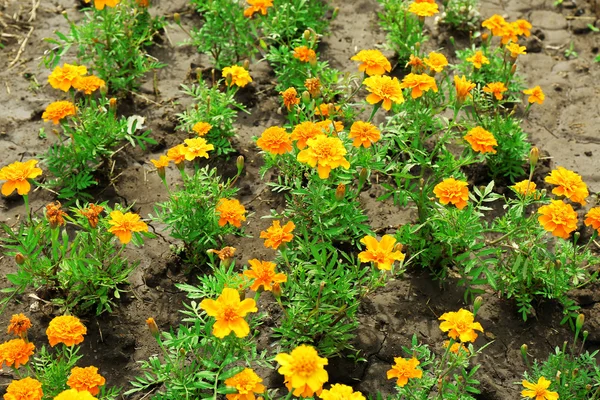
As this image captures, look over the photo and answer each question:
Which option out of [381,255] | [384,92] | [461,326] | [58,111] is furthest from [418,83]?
[58,111]

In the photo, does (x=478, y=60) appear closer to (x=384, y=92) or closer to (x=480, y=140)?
(x=480, y=140)

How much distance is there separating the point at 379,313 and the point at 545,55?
2.61 metres

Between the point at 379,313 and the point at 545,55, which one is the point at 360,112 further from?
the point at 545,55

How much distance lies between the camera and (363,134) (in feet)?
11.8

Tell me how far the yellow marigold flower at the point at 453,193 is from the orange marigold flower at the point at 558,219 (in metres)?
0.35

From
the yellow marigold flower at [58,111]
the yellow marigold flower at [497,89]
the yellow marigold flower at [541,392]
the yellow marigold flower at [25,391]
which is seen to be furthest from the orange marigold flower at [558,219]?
the yellow marigold flower at [58,111]

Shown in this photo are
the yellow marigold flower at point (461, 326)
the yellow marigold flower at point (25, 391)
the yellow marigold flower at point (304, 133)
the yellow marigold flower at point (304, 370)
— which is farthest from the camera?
the yellow marigold flower at point (304, 133)

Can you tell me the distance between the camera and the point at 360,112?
4.31 metres

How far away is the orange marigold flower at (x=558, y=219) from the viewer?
3.38 meters

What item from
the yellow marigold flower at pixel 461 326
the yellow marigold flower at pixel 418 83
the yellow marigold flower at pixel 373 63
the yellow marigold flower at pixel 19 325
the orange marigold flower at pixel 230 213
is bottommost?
the yellow marigold flower at pixel 19 325

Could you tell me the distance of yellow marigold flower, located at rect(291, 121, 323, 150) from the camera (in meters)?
3.59

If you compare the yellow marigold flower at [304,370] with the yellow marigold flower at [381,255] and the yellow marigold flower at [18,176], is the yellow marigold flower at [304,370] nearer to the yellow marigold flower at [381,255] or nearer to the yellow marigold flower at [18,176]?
the yellow marigold flower at [381,255]

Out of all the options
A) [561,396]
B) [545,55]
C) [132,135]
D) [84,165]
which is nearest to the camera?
[561,396]

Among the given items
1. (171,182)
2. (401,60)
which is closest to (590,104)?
(401,60)
